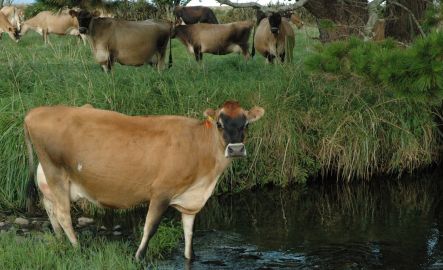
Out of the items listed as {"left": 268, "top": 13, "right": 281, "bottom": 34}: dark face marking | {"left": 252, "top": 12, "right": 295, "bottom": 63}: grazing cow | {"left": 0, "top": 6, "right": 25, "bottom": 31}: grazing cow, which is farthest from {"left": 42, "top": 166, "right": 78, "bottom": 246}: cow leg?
{"left": 0, "top": 6, "right": 25, "bottom": 31}: grazing cow

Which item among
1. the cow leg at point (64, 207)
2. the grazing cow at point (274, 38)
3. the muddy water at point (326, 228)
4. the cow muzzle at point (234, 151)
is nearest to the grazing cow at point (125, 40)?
the grazing cow at point (274, 38)

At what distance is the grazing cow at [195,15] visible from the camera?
29.3m

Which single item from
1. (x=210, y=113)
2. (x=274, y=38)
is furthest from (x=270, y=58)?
(x=210, y=113)

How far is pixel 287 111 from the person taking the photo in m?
10.1

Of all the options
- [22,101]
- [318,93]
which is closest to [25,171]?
[22,101]

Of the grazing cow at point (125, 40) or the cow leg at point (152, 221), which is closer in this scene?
the cow leg at point (152, 221)

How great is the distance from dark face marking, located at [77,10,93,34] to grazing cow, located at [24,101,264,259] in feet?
24.3

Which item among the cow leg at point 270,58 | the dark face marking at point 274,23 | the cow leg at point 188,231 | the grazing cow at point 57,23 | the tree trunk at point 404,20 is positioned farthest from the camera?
the grazing cow at point 57,23

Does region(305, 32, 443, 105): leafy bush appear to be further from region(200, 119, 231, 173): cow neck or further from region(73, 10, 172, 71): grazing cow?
region(73, 10, 172, 71): grazing cow

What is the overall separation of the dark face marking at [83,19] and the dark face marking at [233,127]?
8165mm

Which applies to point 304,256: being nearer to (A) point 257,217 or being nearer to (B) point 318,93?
(A) point 257,217

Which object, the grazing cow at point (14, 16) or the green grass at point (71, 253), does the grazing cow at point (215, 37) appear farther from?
the green grass at point (71, 253)

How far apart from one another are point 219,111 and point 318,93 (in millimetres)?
4443

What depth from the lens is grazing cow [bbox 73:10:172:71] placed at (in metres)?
14.1
